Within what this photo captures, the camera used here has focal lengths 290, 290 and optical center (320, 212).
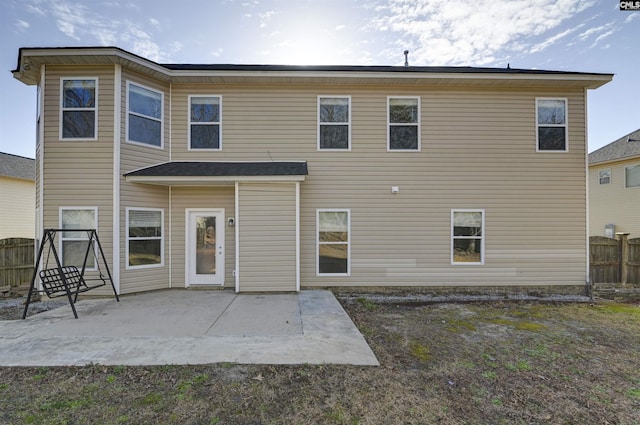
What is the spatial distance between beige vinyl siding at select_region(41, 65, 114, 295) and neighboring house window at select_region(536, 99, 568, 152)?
10897 millimetres

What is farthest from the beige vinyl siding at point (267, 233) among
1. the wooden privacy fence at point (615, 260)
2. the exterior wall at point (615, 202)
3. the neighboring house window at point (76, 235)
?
the exterior wall at point (615, 202)

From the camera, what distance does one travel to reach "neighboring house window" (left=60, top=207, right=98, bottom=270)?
6.67 metres

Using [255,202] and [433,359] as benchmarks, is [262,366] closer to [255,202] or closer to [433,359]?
[433,359]

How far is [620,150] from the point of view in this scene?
1348 cm

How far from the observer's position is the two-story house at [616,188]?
1255 cm

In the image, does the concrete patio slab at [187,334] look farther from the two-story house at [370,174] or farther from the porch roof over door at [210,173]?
the porch roof over door at [210,173]

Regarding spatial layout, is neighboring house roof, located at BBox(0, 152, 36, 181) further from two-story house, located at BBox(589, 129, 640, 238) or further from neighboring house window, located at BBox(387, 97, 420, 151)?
two-story house, located at BBox(589, 129, 640, 238)

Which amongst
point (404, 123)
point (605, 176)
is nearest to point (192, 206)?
point (404, 123)

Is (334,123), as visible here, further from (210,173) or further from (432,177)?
(210,173)

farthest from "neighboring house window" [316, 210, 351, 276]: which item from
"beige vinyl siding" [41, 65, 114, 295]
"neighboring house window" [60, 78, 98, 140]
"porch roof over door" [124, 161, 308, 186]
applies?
"neighboring house window" [60, 78, 98, 140]

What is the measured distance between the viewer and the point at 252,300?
21.4 feet

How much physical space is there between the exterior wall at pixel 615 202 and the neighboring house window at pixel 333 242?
531 inches

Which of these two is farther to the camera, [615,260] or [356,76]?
[615,260]

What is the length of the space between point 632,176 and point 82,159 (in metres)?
20.1
